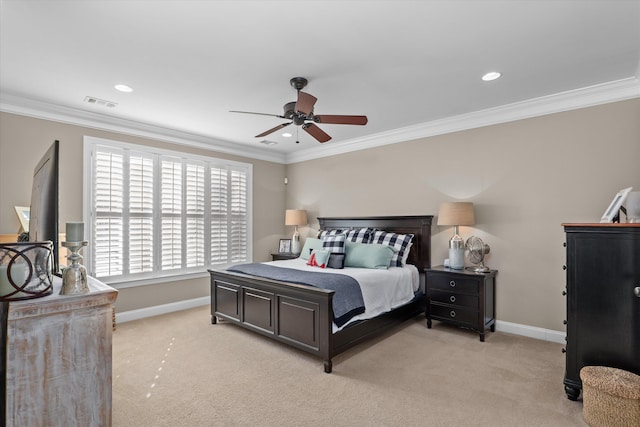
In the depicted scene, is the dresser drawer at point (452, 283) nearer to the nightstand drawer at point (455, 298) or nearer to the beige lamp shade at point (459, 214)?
the nightstand drawer at point (455, 298)

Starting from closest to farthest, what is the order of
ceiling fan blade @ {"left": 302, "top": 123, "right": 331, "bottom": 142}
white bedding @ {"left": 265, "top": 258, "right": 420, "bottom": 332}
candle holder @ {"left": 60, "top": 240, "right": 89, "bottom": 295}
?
1. candle holder @ {"left": 60, "top": 240, "right": 89, "bottom": 295}
2. ceiling fan blade @ {"left": 302, "top": 123, "right": 331, "bottom": 142}
3. white bedding @ {"left": 265, "top": 258, "right": 420, "bottom": 332}

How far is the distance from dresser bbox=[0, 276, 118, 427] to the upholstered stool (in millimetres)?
2692

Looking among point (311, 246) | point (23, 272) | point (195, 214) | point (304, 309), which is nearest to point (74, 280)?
point (23, 272)

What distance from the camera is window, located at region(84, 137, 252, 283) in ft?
13.6

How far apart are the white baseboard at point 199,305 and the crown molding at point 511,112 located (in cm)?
239

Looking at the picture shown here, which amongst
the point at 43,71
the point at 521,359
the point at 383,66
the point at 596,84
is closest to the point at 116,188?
the point at 43,71

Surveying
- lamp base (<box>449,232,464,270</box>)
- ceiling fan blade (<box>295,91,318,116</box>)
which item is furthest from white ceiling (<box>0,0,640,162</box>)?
lamp base (<box>449,232,464,270</box>)

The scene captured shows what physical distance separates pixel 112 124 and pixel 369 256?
3.70m

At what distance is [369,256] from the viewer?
4.13 m

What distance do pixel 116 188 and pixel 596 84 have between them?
554 centimetres

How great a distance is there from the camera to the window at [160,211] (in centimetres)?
416

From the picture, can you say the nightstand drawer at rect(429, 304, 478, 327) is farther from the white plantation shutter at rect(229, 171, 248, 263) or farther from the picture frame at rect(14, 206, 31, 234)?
the picture frame at rect(14, 206, 31, 234)

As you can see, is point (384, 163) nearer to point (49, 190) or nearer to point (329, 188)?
point (329, 188)

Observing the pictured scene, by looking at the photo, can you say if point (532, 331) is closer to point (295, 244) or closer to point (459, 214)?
point (459, 214)
